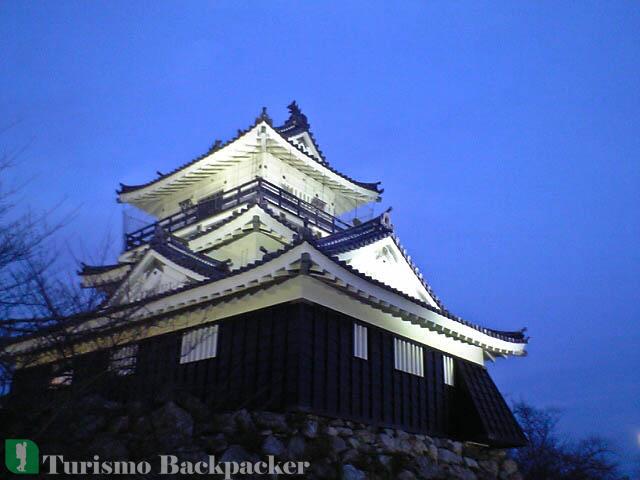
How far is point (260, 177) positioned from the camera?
22.1m

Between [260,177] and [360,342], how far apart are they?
32.5 feet

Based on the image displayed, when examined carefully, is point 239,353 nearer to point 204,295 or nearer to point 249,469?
point 204,295

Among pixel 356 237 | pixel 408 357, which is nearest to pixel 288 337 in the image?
pixel 408 357

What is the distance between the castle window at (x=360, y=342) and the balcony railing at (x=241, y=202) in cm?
757

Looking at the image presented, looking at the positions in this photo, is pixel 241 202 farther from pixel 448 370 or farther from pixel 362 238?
pixel 448 370

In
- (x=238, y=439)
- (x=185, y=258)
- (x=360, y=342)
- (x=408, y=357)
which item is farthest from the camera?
(x=185, y=258)

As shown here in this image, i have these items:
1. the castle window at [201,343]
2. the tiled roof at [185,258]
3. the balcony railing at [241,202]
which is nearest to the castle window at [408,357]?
the castle window at [201,343]

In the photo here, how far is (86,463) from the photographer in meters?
8.56

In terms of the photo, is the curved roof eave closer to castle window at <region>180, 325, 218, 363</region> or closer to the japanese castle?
the japanese castle

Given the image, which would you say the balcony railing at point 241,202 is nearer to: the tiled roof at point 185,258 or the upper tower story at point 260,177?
the upper tower story at point 260,177

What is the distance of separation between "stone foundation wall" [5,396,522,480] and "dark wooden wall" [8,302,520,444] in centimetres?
43

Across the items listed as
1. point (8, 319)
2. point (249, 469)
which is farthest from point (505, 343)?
point (8, 319)

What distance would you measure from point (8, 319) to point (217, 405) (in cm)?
566

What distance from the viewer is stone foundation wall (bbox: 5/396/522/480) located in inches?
359
